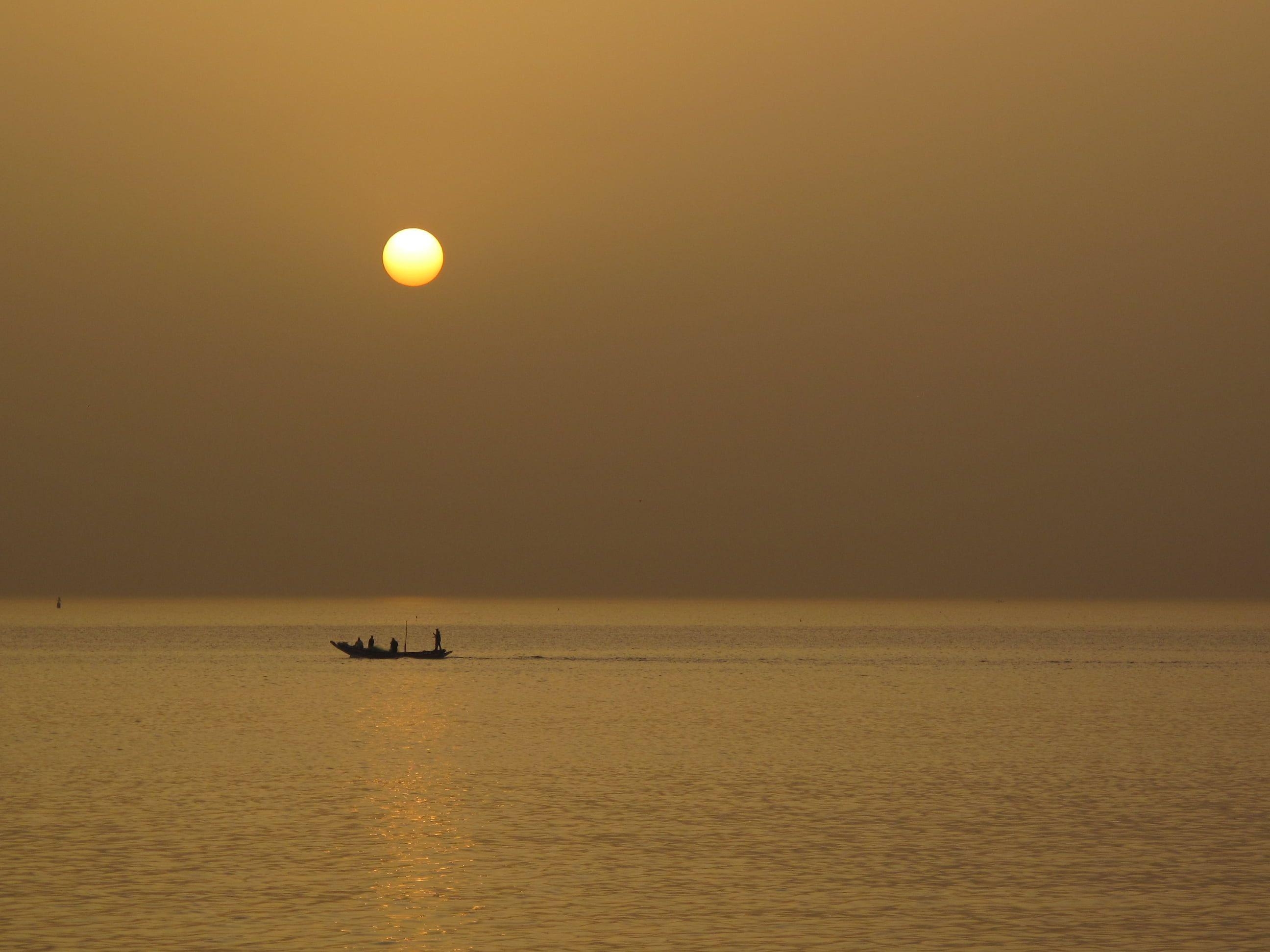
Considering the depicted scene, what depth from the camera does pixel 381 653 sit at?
14300cm

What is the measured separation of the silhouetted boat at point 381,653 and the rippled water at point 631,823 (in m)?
49.7

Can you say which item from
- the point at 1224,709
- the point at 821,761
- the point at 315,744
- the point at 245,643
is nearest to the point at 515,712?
the point at 315,744

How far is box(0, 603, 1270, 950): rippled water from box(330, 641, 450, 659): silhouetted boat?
1957 inches

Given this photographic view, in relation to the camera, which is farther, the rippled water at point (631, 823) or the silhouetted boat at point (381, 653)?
the silhouetted boat at point (381, 653)

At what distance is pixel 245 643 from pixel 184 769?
14619cm

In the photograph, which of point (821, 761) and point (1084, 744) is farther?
point (1084, 744)

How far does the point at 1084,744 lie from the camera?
63.7 meters

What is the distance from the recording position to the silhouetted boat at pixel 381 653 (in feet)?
463

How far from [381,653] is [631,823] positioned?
105 metres

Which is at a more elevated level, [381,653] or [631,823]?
[381,653]

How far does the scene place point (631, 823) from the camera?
133ft

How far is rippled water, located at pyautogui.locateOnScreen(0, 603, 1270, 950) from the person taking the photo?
2852 cm

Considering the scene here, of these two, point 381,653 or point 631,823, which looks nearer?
point 631,823

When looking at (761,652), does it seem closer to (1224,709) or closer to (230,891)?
(1224,709)
